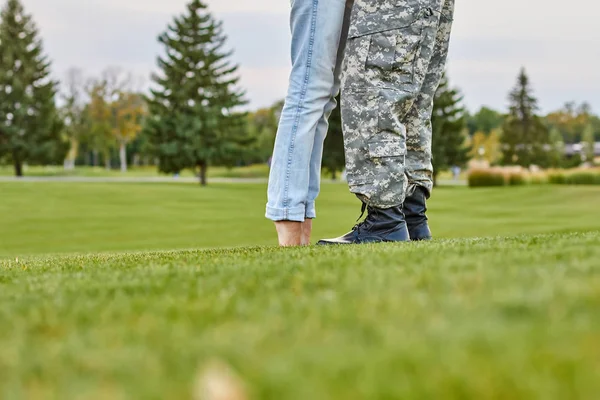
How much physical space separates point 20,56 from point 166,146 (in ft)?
31.7

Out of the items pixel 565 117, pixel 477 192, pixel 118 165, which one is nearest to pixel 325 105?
pixel 477 192

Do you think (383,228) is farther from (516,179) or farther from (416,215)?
(516,179)

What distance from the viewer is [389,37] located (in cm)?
261

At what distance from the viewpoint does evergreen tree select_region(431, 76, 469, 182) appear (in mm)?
33781

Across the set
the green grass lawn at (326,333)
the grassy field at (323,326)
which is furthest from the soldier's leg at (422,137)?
the green grass lawn at (326,333)

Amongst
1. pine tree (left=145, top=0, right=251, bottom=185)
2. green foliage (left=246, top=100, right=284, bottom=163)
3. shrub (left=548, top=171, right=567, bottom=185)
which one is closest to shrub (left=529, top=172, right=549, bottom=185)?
shrub (left=548, top=171, right=567, bottom=185)

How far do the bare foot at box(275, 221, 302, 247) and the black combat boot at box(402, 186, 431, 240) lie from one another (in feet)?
1.91

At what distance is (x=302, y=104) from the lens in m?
2.84

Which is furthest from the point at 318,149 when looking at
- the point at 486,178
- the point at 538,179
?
the point at 486,178

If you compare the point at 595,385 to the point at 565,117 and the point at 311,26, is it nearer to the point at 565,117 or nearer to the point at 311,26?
the point at 311,26

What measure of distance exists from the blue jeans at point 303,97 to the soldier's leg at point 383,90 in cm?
15

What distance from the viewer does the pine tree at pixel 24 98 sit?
32688mm

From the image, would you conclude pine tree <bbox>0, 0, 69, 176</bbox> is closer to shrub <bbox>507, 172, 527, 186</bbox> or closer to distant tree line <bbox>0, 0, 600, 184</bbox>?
distant tree line <bbox>0, 0, 600, 184</bbox>

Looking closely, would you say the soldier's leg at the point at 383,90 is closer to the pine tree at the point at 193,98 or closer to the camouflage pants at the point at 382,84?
the camouflage pants at the point at 382,84
